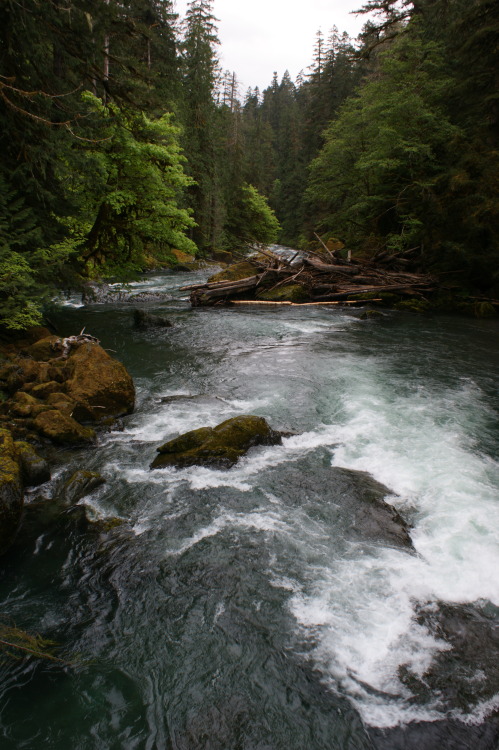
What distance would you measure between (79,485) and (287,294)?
16769mm

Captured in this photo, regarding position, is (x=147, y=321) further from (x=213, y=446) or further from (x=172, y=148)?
(x=213, y=446)

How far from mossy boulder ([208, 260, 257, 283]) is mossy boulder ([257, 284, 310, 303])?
1636 mm

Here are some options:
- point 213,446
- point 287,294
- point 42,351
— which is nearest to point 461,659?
point 213,446

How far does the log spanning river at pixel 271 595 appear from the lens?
306 centimetres

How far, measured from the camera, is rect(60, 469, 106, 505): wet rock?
546 centimetres

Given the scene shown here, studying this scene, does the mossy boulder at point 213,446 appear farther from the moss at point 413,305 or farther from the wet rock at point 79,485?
the moss at point 413,305

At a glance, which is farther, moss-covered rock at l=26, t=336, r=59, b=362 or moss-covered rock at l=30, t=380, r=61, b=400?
moss-covered rock at l=26, t=336, r=59, b=362

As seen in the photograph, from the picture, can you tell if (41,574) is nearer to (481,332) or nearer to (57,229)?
(57,229)

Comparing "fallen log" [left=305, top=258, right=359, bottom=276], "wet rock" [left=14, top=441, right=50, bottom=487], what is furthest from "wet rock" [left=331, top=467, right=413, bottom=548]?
"fallen log" [left=305, top=258, right=359, bottom=276]

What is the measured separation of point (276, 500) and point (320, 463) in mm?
1244

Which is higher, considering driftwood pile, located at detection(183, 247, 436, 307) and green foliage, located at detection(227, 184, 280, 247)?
green foliage, located at detection(227, 184, 280, 247)

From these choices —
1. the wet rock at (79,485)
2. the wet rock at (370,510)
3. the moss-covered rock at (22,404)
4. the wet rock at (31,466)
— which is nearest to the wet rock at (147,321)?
the moss-covered rock at (22,404)

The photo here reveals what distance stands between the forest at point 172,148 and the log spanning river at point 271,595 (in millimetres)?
5175

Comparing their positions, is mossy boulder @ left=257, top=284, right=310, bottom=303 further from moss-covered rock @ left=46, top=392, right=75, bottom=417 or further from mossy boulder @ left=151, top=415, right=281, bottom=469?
mossy boulder @ left=151, top=415, right=281, bottom=469
